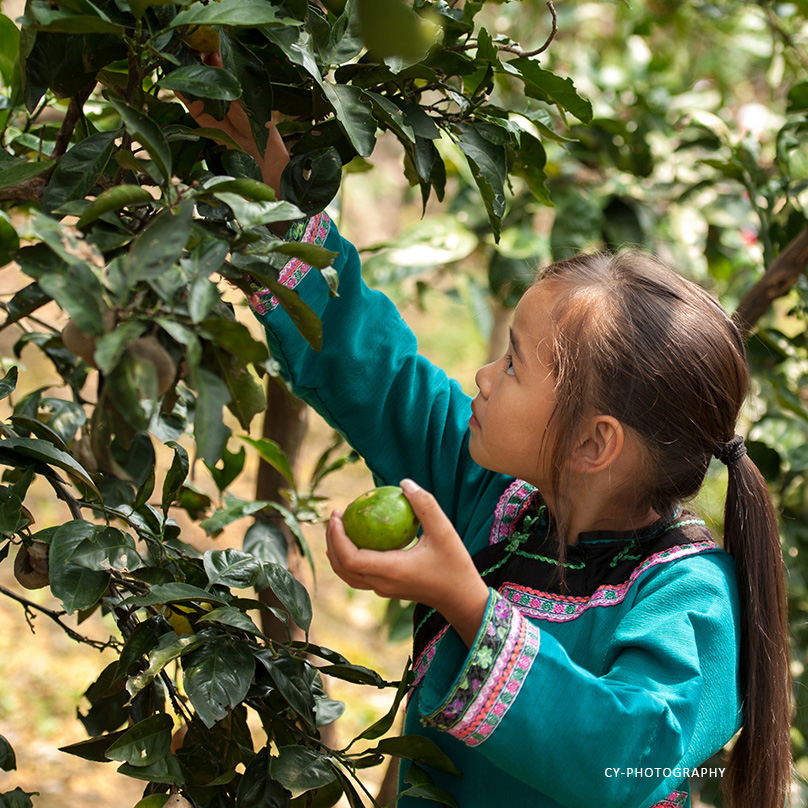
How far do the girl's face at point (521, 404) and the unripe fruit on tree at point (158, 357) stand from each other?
434 mm

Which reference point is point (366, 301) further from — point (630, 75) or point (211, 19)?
→ point (630, 75)

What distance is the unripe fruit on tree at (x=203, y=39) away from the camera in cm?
65

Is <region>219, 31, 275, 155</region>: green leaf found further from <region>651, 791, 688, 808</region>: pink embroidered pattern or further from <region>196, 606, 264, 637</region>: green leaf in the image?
<region>651, 791, 688, 808</region>: pink embroidered pattern

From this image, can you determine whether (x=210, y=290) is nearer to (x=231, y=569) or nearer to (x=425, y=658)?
(x=231, y=569)

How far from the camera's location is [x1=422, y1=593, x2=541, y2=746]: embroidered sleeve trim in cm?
69

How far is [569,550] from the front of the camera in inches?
35.7

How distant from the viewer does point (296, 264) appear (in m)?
0.83

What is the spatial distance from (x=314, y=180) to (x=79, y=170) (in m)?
0.18

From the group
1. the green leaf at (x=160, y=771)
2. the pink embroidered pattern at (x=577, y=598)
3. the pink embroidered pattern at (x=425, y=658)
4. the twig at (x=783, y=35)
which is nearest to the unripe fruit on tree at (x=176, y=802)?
the green leaf at (x=160, y=771)

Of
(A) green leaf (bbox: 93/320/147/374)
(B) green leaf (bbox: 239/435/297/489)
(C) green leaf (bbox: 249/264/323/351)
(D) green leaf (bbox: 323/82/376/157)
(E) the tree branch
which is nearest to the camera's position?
(A) green leaf (bbox: 93/320/147/374)

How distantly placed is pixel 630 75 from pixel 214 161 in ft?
5.37

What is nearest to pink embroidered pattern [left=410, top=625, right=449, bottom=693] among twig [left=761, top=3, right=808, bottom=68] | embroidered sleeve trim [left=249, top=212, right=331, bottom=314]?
embroidered sleeve trim [left=249, top=212, right=331, bottom=314]

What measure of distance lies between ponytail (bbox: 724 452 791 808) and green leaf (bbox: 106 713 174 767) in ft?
1.74

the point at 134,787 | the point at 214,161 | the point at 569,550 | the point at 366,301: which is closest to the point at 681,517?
the point at 569,550
